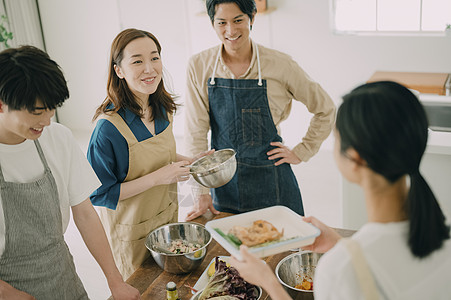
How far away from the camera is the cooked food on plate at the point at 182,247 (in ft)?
6.15

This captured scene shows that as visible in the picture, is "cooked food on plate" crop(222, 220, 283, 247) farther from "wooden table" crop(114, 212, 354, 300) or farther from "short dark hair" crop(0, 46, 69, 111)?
"short dark hair" crop(0, 46, 69, 111)

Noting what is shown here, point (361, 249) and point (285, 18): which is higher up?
point (285, 18)

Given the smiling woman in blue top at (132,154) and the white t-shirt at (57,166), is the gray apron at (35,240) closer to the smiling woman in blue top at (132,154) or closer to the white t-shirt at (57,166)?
the white t-shirt at (57,166)

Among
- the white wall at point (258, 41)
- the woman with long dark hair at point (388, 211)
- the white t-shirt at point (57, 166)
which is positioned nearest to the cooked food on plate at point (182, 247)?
the white t-shirt at point (57, 166)

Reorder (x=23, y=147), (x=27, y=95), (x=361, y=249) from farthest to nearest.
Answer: (x=23, y=147) → (x=27, y=95) → (x=361, y=249)

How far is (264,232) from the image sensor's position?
140 centimetres

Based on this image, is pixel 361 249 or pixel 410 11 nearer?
pixel 361 249

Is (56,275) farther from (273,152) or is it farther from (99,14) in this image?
(99,14)

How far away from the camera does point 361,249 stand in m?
1.03

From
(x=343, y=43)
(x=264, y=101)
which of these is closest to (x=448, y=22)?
(x=343, y=43)

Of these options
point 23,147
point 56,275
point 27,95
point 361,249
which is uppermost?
point 27,95

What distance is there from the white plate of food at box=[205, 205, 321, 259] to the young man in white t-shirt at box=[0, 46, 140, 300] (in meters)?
0.45

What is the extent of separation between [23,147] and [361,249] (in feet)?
3.66

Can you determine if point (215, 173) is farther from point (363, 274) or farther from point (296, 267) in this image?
point (363, 274)
